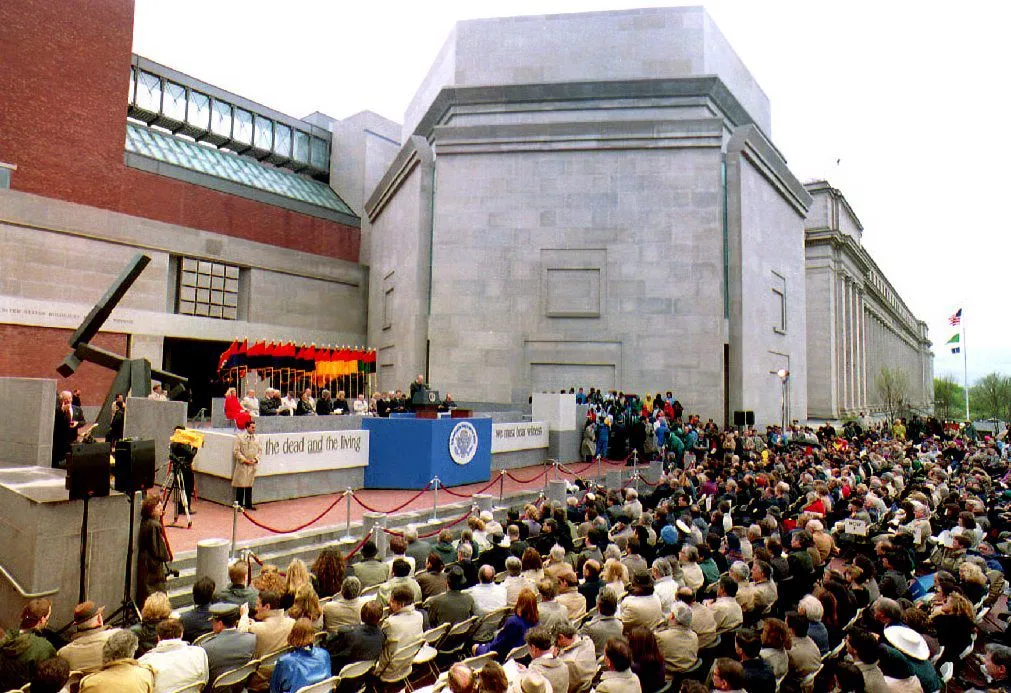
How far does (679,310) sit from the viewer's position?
28125 millimetres

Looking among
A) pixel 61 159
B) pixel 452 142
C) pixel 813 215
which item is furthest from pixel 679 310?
pixel 813 215

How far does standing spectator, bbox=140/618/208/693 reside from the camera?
16.3 ft

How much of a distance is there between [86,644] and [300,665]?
6.58 feet

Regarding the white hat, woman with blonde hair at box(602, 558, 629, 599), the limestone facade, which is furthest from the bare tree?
the white hat

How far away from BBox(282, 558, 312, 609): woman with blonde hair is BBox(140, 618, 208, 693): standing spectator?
1.22m

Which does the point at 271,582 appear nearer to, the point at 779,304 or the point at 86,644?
the point at 86,644

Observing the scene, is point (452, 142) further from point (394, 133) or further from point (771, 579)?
point (771, 579)

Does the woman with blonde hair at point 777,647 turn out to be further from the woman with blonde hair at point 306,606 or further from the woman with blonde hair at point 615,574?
the woman with blonde hair at point 306,606

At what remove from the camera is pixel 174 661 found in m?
5.06

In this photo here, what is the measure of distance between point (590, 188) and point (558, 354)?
784 cm

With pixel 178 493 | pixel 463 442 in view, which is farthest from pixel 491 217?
pixel 178 493

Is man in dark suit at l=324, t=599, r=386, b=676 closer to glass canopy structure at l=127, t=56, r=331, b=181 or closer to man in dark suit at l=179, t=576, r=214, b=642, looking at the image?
man in dark suit at l=179, t=576, r=214, b=642

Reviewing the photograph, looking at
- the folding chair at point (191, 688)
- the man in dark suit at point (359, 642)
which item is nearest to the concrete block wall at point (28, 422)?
the folding chair at point (191, 688)

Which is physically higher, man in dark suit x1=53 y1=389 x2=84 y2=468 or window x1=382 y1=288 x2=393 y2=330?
window x1=382 y1=288 x2=393 y2=330
